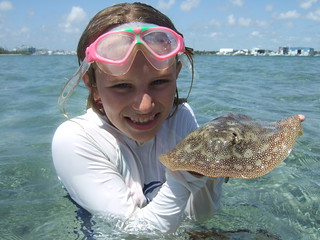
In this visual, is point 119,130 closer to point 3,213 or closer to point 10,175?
point 3,213

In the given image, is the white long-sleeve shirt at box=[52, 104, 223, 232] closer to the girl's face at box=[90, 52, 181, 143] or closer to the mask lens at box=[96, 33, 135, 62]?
the girl's face at box=[90, 52, 181, 143]

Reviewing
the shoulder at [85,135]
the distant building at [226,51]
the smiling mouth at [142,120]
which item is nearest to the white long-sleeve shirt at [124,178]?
the shoulder at [85,135]

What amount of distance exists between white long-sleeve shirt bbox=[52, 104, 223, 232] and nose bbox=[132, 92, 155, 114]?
19.4 inches

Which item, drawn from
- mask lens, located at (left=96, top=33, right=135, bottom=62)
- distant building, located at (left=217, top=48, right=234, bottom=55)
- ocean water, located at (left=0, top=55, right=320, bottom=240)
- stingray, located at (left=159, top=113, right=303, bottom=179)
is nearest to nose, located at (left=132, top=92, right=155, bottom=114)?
mask lens, located at (left=96, top=33, right=135, bottom=62)

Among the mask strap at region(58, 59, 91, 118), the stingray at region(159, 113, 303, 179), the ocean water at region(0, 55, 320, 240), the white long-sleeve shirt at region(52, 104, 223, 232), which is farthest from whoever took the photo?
the ocean water at region(0, 55, 320, 240)

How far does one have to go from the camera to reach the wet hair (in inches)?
107

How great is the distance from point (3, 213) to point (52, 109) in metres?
6.46

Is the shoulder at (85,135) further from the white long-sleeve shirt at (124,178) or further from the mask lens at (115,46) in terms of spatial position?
the mask lens at (115,46)

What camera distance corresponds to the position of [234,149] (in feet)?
6.32

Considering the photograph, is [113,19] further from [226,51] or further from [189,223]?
[226,51]

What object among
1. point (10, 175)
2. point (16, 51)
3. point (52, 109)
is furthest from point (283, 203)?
point (16, 51)

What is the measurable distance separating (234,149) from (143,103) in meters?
0.81

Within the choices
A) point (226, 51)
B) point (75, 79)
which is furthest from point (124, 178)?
point (226, 51)

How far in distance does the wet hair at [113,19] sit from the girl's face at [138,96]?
0.31m
